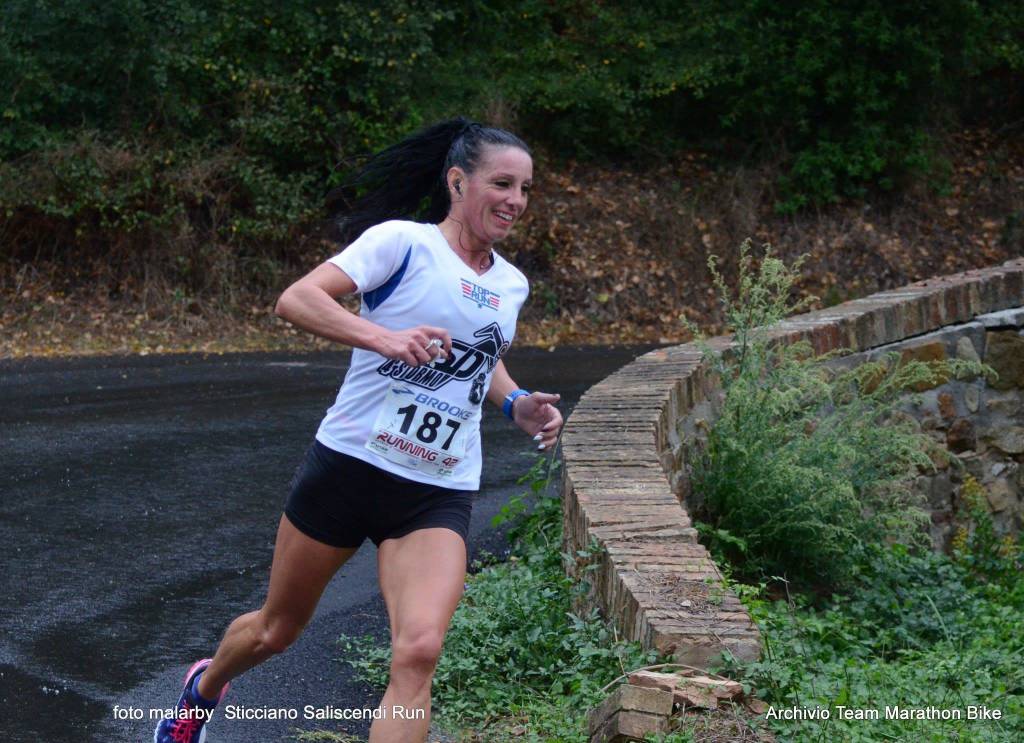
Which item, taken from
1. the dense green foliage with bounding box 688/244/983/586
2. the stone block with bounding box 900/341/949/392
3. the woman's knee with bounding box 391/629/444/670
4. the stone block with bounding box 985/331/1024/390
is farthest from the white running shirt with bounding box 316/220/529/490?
the stone block with bounding box 985/331/1024/390

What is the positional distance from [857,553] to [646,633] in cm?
310

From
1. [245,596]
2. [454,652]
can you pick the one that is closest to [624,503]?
[454,652]

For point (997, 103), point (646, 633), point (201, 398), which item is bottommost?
point (201, 398)

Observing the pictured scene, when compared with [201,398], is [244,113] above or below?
above

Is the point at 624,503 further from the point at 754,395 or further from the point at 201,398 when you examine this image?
the point at 201,398

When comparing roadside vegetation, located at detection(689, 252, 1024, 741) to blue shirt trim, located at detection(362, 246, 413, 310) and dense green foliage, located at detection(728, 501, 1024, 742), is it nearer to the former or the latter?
dense green foliage, located at detection(728, 501, 1024, 742)

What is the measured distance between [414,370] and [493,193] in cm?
58

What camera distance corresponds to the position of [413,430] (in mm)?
4031

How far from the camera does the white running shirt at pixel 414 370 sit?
4031 mm

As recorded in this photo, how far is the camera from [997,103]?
22469mm

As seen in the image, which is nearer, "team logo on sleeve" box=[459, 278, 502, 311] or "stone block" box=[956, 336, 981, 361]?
"team logo on sleeve" box=[459, 278, 502, 311]

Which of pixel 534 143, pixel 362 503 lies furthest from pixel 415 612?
pixel 534 143

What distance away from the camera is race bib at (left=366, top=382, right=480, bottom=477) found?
403 cm

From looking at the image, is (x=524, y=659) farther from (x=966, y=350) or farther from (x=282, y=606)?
(x=966, y=350)
